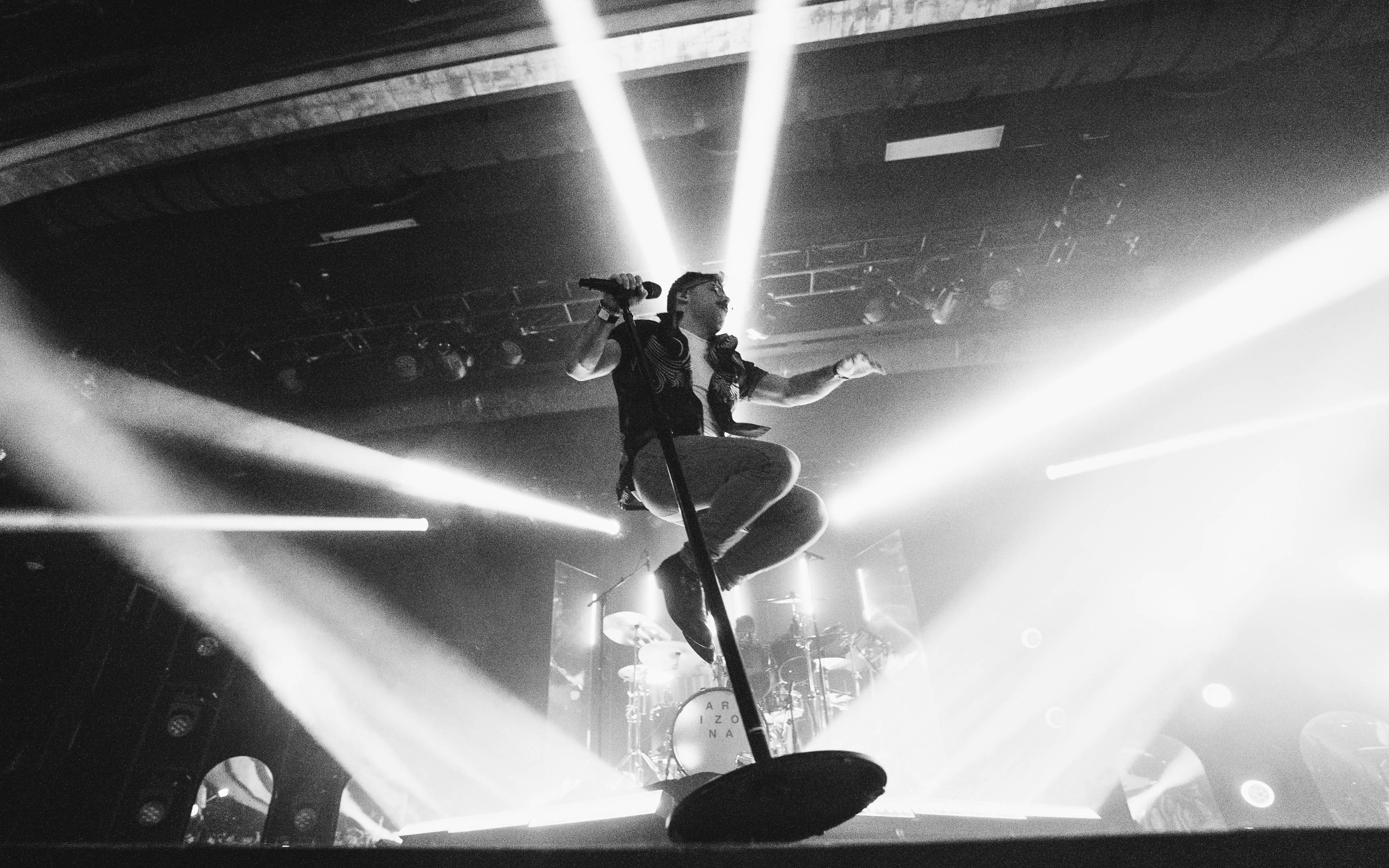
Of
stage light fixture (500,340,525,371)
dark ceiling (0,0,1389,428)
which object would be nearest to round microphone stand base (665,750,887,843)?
dark ceiling (0,0,1389,428)

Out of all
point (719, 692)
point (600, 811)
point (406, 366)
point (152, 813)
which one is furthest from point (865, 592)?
point (152, 813)

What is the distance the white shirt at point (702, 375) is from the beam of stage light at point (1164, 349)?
6.39m

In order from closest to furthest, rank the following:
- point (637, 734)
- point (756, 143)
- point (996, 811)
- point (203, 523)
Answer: point (996, 811) < point (756, 143) < point (203, 523) < point (637, 734)

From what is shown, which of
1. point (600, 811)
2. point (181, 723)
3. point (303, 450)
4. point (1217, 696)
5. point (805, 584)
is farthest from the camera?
point (805, 584)

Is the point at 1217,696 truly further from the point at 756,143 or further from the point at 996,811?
the point at 756,143

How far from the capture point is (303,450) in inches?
327

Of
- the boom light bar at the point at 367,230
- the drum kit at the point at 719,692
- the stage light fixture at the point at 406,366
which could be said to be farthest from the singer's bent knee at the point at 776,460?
the stage light fixture at the point at 406,366

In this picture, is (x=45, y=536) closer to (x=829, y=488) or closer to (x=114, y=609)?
(x=114, y=609)

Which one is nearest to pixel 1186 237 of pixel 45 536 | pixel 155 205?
pixel 155 205

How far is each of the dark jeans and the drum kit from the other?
383 cm

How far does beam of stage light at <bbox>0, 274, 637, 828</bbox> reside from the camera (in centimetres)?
670

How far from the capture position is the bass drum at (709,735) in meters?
5.74

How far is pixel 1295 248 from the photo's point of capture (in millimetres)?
6488

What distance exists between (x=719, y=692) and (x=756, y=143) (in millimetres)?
5339
